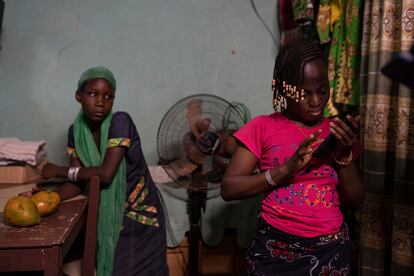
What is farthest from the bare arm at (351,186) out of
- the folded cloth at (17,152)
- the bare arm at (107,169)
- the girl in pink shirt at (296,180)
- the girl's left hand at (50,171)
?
the folded cloth at (17,152)

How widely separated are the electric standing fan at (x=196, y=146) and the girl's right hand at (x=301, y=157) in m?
0.96

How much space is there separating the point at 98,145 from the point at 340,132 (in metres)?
1.38

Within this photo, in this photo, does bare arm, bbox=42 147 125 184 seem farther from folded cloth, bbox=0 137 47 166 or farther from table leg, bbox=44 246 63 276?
table leg, bbox=44 246 63 276

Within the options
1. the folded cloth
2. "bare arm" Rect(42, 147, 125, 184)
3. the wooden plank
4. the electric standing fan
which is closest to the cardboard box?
the folded cloth

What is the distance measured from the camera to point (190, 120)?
223cm

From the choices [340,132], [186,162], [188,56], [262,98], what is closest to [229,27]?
[188,56]

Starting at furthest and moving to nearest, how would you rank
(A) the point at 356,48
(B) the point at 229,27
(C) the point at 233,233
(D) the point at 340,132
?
(B) the point at 229,27 < (C) the point at 233,233 < (A) the point at 356,48 < (D) the point at 340,132

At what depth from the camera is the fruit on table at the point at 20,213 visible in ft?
4.57

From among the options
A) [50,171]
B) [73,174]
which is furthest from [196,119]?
[50,171]

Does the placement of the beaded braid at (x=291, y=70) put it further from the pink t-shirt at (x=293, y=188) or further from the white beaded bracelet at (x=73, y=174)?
the white beaded bracelet at (x=73, y=174)

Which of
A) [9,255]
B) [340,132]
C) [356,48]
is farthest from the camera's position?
[356,48]

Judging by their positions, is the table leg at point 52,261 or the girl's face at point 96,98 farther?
the girl's face at point 96,98

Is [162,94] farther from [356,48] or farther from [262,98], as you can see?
[356,48]

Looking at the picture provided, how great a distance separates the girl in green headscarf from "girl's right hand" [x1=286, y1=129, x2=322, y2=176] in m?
1.03
